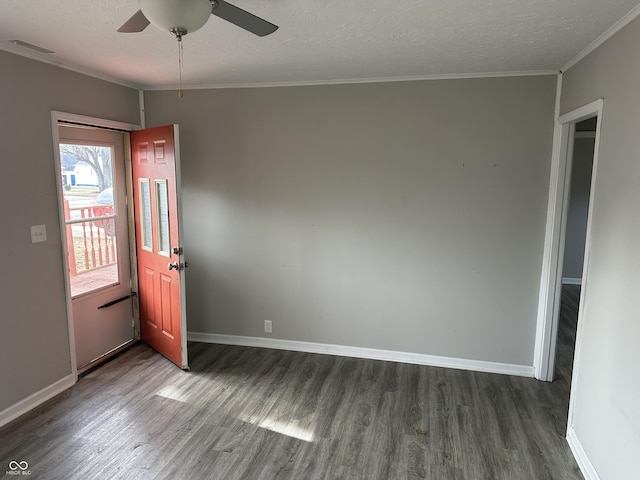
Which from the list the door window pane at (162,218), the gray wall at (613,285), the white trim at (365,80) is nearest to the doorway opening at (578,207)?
the white trim at (365,80)

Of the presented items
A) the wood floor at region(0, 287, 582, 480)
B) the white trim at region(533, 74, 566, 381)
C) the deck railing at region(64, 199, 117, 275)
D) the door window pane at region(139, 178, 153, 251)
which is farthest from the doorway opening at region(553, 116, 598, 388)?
the deck railing at region(64, 199, 117, 275)

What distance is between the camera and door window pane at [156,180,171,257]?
3.47 meters

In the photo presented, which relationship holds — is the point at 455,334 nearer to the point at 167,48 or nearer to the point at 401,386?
the point at 401,386

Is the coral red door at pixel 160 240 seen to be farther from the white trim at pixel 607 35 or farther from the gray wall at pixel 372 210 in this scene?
the white trim at pixel 607 35

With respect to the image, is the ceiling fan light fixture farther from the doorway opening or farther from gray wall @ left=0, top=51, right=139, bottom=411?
the doorway opening

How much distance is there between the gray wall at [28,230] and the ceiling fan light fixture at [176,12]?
6.38 ft

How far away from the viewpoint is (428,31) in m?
2.30

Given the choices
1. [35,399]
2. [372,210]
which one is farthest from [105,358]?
[372,210]

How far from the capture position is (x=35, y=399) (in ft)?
9.64

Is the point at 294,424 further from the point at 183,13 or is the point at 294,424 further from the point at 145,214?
the point at 183,13

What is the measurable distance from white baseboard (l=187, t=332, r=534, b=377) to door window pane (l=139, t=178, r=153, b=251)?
1.06 metres

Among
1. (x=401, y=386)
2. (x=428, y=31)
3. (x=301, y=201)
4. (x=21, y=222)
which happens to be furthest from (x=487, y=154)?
(x=21, y=222)

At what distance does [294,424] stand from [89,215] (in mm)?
2397

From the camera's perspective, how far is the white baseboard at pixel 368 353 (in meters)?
3.55
